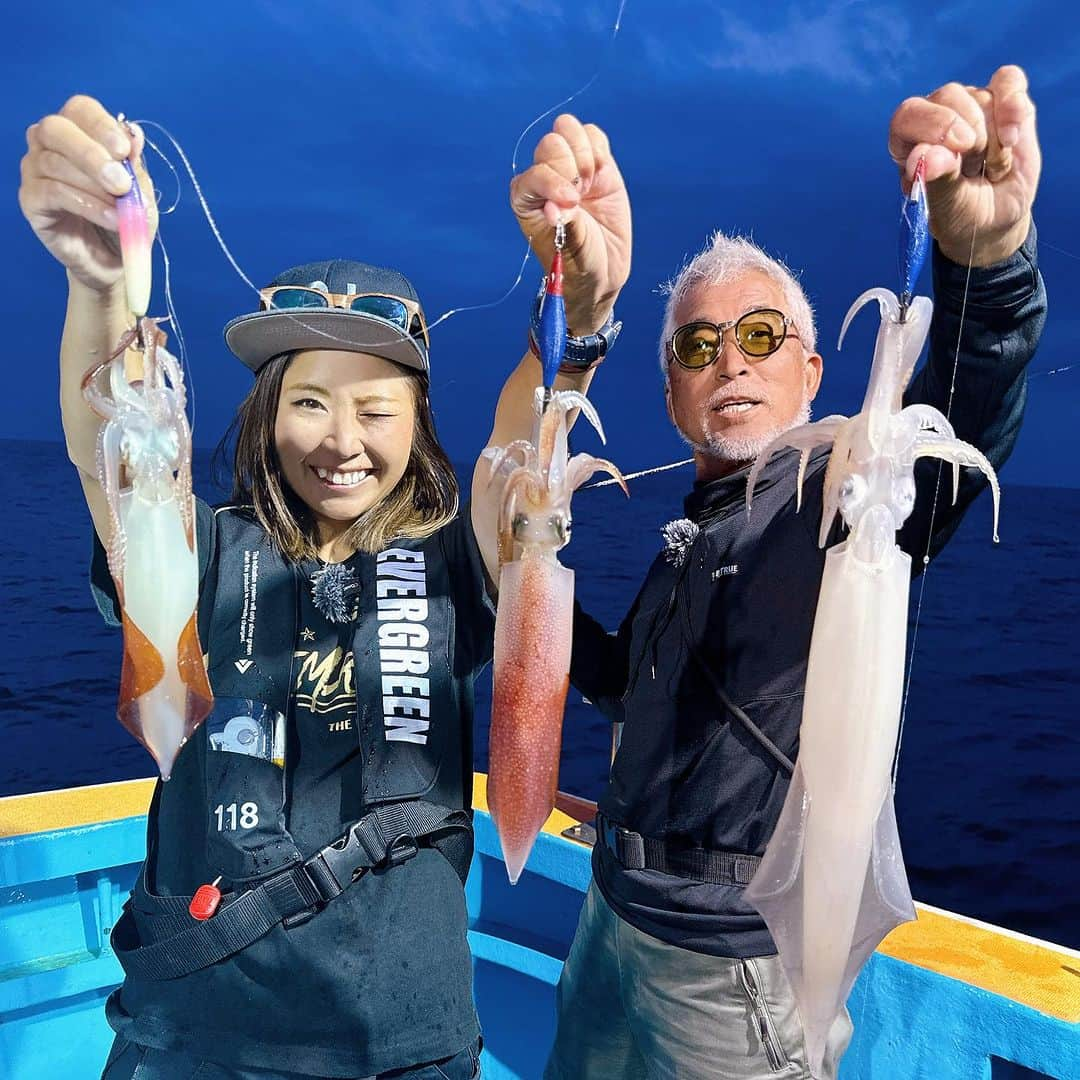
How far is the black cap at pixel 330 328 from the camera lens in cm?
274

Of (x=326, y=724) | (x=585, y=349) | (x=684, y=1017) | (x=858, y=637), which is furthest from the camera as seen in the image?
(x=684, y=1017)

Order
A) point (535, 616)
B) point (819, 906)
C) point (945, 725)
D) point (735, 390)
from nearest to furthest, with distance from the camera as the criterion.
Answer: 1. point (819, 906)
2. point (535, 616)
3. point (735, 390)
4. point (945, 725)

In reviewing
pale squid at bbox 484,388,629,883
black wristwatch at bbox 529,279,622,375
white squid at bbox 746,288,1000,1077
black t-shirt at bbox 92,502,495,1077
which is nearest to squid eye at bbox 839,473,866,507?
white squid at bbox 746,288,1000,1077

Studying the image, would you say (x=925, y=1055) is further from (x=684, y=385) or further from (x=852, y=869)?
(x=684, y=385)

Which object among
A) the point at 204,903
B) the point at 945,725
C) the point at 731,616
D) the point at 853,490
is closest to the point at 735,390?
the point at 731,616

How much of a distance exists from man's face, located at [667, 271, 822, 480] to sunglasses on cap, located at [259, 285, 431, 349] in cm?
102

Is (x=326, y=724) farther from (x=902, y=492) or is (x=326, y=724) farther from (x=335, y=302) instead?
(x=902, y=492)

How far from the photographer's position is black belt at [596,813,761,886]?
278cm

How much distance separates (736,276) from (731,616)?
1.35 meters

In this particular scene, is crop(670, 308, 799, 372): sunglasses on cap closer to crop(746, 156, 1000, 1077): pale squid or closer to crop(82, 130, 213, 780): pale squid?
crop(746, 156, 1000, 1077): pale squid

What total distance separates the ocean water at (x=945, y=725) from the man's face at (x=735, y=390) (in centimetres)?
20

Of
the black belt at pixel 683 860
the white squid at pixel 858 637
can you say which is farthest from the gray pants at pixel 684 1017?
the white squid at pixel 858 637

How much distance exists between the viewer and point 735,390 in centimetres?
323

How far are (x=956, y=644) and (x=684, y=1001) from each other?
2233 centimetres
